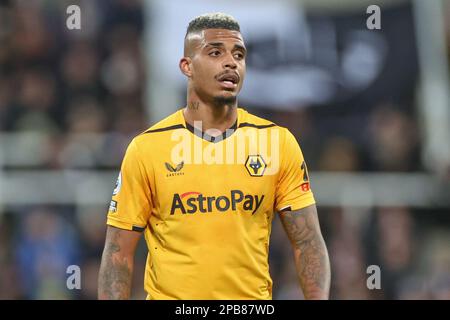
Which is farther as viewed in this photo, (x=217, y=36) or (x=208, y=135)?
(x=208, y=135)

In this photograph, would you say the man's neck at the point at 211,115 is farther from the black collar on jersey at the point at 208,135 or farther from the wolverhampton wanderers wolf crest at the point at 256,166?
the wolverhampton wanderers wolf crest at the point at 256,166

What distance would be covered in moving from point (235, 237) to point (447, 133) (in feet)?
22.6

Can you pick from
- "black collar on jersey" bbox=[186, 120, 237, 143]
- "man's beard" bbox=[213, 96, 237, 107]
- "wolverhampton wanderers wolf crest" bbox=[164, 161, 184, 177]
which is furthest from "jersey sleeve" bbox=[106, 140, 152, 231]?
"man's beard" bbox=[213, 96, 237, 107]

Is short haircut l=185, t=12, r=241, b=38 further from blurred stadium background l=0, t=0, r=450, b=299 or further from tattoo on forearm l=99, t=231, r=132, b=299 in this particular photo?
blurred stadium background l=0, t=0, r=450, b=299

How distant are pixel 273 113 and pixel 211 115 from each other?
19.4 ft

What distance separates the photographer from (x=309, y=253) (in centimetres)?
551

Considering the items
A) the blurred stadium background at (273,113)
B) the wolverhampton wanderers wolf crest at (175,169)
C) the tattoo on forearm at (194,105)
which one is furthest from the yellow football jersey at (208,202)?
the blurred stadium background at (273,113)

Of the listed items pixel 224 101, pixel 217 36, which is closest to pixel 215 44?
pixel 217 36

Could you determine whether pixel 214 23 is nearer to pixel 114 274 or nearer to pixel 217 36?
pixel 217 36

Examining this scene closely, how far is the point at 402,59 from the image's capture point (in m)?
11.8

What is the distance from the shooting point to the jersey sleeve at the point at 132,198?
5484 millimetres

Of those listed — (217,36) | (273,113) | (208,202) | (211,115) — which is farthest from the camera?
(273,113)

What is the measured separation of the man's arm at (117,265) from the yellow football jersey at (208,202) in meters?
0.07
